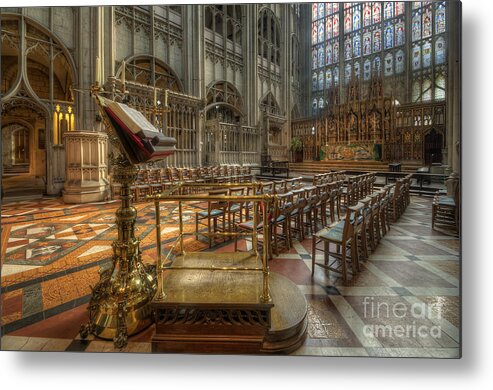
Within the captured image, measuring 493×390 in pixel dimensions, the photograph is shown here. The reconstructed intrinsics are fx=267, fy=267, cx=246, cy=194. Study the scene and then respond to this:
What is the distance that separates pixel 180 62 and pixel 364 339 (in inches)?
617

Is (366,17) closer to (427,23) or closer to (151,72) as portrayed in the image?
Result: (427,23)

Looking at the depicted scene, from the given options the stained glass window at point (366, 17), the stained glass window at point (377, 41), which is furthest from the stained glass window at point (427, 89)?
the stained glass window at point (366, 17)

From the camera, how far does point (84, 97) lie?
959 cm

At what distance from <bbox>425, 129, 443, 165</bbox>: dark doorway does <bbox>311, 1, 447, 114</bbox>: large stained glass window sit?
6599 mm

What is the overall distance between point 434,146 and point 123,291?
1892cm

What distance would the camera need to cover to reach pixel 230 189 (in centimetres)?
368

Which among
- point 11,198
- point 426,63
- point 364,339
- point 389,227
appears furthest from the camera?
point 426,63

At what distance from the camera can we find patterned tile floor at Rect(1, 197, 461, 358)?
2.11 metres

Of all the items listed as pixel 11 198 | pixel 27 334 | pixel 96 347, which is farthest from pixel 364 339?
pixel 11 198

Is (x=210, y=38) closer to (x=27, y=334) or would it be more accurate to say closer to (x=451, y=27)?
(x=451, y=27)

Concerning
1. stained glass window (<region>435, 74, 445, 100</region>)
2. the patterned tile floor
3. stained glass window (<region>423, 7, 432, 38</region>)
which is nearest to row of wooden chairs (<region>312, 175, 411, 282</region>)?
the patterned tile floor

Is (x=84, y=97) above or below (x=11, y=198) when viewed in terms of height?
above

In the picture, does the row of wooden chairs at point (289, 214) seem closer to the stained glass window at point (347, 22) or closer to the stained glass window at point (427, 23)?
the stained glass window at point (427, 23)

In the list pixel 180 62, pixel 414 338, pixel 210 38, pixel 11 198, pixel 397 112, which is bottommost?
pixel 414 338
